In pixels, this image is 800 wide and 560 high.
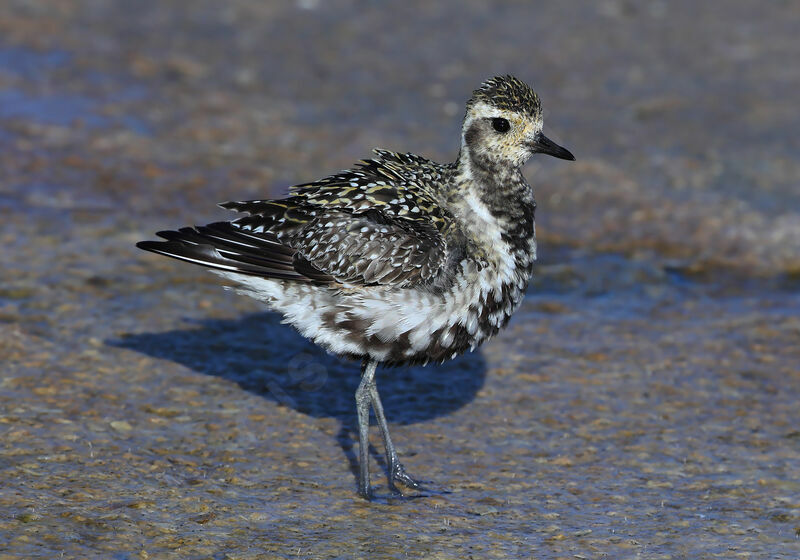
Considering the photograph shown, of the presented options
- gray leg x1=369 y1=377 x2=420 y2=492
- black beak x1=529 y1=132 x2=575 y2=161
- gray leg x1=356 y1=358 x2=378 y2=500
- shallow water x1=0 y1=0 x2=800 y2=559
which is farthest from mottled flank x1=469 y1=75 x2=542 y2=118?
shallow water x1=0 y1=0 x2=800 y2=559

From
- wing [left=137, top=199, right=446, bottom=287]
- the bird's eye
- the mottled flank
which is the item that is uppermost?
the mottled flank

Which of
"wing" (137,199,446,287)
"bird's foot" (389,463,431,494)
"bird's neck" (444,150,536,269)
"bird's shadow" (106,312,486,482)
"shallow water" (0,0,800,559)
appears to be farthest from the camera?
"bird's shadow" (106,312,486,482)

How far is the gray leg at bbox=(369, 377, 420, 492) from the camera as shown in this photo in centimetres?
781

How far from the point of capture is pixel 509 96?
8086 mm

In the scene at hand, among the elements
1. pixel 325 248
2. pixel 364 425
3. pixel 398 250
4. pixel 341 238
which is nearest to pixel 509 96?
pixel 398 250

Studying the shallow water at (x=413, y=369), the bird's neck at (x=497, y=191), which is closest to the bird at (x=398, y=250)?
the bird's neck at (x=497, y=191)

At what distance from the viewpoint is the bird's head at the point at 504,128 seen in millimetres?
8062

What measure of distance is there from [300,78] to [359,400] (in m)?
8.17

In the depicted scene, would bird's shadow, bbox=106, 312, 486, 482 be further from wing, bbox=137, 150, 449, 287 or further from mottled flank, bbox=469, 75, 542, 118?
mottled flank, bbox=469, 75, 542, 118

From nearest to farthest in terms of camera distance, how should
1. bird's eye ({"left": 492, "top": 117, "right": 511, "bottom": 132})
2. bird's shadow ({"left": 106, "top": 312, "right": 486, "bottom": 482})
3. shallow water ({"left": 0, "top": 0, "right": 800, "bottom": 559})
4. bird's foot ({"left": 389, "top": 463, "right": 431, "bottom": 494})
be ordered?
1. shallow water ({"left": 0, "top": 0, "right": 800, "bottom": 559})
2. bird's foot ({"left": 389, "top": 463, "right": 431, "bottom": 494})
3. bird's eye ({"left": 492, "top": 117, "right": 511, "bottom": 132})
4. bird's shadow ({"left": 106, "top": 312, "right": 486, "bottom": 482})

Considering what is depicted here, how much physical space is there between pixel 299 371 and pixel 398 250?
Answer: 7.21ft

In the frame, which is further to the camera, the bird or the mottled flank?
the mottled flank

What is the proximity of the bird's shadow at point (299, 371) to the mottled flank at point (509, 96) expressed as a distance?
96.2 inches

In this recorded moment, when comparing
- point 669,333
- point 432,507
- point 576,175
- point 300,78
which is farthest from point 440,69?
point 432,507
